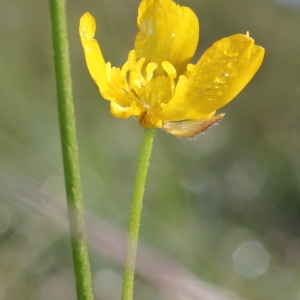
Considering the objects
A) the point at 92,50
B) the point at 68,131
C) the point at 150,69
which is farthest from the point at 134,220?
the point at 150,69


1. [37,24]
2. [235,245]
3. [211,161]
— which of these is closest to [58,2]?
[235,245]

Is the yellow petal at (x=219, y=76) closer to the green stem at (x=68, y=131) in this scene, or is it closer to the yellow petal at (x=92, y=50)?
the yellow petal at (x=92, y=50)

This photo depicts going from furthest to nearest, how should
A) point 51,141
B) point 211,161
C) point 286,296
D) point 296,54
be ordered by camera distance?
point 296,54, point 211,161, point 51,141, point 286,296

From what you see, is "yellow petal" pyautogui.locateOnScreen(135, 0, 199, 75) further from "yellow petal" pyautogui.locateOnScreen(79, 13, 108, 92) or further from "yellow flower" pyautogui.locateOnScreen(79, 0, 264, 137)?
"yellow petal" pyautogui.locateOnScreen(79, 13, 108, 92)

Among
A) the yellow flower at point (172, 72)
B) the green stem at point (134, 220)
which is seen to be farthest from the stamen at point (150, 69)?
the green stem at point (134, 220)

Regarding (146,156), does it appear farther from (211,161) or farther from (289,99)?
(289,99)
